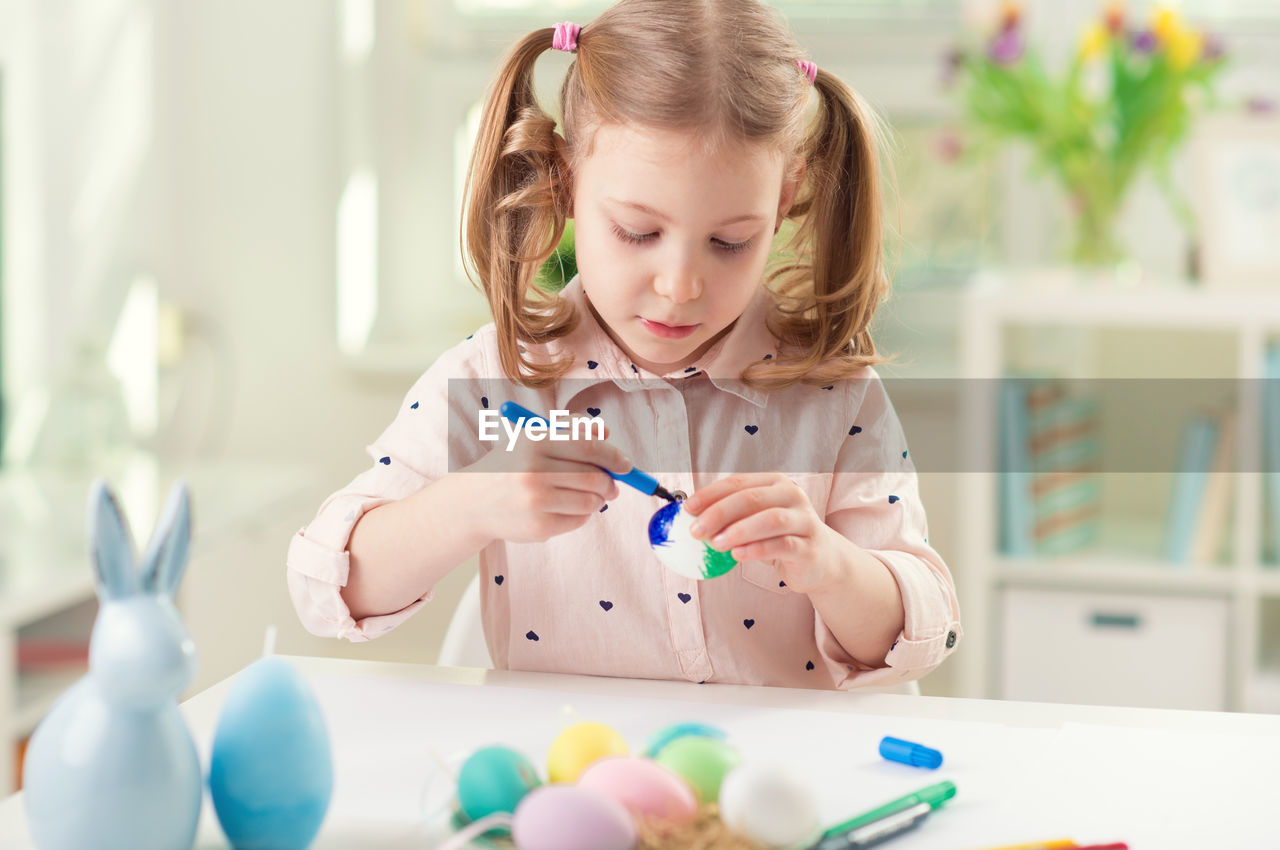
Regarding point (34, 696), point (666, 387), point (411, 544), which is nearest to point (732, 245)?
point (666, 387)

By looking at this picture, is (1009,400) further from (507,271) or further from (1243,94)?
(507,271)

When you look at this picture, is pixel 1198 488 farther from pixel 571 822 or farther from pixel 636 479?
pixel 571 822

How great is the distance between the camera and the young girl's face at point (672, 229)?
2.62 ft

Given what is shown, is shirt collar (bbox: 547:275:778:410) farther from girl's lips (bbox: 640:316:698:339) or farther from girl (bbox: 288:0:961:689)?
girl's lips (bbox: 640:316:698:339)

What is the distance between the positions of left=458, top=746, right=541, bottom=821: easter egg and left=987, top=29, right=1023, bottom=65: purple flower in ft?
5.60

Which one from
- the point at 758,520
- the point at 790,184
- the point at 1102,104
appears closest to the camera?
the point at 758,520

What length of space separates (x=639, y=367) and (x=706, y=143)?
222 millimetres

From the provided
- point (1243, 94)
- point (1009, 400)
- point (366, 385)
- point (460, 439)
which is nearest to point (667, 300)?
point (460, 439)

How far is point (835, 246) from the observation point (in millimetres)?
977

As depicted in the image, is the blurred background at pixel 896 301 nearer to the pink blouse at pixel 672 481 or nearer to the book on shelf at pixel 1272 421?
the book on shelf at pixel 1272 421

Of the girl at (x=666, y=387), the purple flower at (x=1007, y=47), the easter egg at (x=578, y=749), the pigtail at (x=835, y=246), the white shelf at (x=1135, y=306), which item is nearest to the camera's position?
the easter egg at (x=578, y=749)

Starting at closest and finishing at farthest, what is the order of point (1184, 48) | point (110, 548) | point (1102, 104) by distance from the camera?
point (110, 548)
point (1184, 48)
point (1102, 104)

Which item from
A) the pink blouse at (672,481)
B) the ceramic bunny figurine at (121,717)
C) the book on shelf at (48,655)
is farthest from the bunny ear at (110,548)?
the book on shelf at (48,655)

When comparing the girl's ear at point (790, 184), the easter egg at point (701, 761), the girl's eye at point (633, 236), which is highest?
the girl's ear at point (790, 184)
